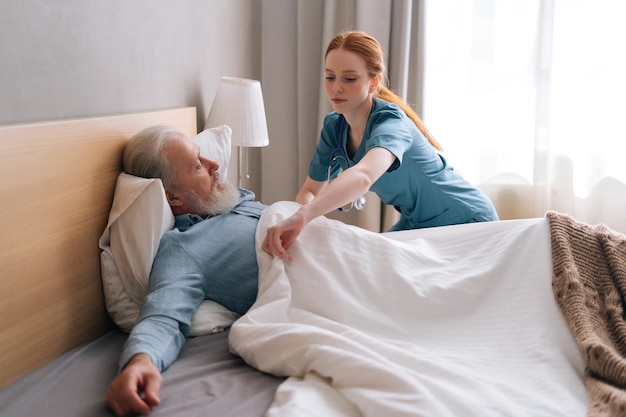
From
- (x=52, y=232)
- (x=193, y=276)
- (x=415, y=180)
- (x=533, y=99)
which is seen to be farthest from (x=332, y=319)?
(x=533, y=99)

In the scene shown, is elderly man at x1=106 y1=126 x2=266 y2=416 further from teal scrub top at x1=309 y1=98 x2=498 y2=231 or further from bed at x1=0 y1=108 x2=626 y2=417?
teal scrub top at x1=309 y1=98 x2=498 y2=231

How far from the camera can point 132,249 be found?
4.96 ft

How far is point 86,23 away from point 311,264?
0.81 meters

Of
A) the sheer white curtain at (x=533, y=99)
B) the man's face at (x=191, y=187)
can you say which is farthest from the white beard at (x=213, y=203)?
the sheer white curtain at (x=533, y=99)

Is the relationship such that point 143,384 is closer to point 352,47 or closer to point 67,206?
point 67,206

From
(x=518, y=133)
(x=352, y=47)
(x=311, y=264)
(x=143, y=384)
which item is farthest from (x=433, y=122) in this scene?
(x=143, y=384)

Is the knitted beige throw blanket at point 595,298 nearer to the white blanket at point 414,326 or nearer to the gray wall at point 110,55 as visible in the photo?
the white blanket at point 414,326

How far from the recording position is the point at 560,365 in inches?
46.8

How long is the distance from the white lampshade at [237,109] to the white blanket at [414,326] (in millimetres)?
709

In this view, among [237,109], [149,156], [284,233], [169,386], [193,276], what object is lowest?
[169,386]

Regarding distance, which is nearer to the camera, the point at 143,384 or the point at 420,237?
the point at 143,384

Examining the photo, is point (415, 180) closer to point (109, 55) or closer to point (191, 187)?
point (191, 187)

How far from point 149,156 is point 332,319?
651 mm

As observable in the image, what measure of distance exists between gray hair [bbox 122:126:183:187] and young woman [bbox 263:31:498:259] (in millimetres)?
398
